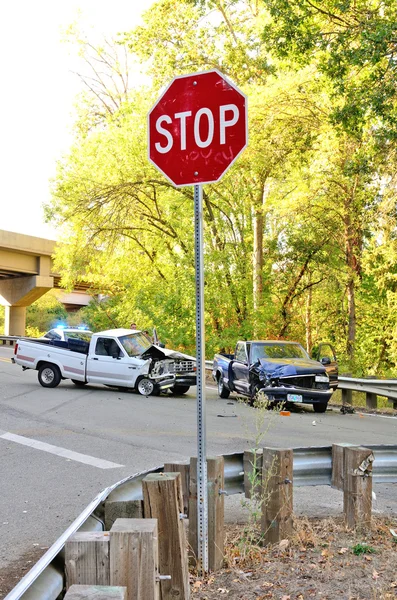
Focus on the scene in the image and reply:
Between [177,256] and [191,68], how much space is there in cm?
772

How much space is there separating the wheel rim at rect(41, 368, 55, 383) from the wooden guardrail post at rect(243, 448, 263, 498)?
14.4 meters

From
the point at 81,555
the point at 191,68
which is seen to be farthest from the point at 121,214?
the point at 81,555

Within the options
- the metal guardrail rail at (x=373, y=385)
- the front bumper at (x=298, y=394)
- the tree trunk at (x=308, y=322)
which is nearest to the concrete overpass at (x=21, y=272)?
the tree trunk at (x=308, y=322)

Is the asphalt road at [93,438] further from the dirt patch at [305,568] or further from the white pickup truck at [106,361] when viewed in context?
the dirt patch at [305,568]

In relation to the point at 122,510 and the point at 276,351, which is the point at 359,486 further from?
the point at 276,351

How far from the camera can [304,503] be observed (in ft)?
22.7

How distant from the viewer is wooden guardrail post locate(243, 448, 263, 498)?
507cm

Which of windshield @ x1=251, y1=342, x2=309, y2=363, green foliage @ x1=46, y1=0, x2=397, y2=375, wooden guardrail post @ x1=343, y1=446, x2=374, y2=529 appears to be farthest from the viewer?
green foliage @ x1=46, y1=0, x2=397, y2=375

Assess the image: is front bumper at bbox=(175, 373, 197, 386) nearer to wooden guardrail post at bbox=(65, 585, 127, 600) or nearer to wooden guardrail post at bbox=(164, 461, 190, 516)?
wooden guardrail post at bbox=(164, 461, 190, 516)

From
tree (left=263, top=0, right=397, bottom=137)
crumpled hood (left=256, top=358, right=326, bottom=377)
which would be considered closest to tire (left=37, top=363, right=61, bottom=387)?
crumpled hood (left=256, top=358, right=326, bottom=377)

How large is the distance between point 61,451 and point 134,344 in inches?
358

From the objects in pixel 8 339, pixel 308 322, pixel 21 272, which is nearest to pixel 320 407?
pixel 308 322

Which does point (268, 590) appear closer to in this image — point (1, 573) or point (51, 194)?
point (1, 573)

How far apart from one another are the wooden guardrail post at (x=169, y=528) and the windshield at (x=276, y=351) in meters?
12.9
